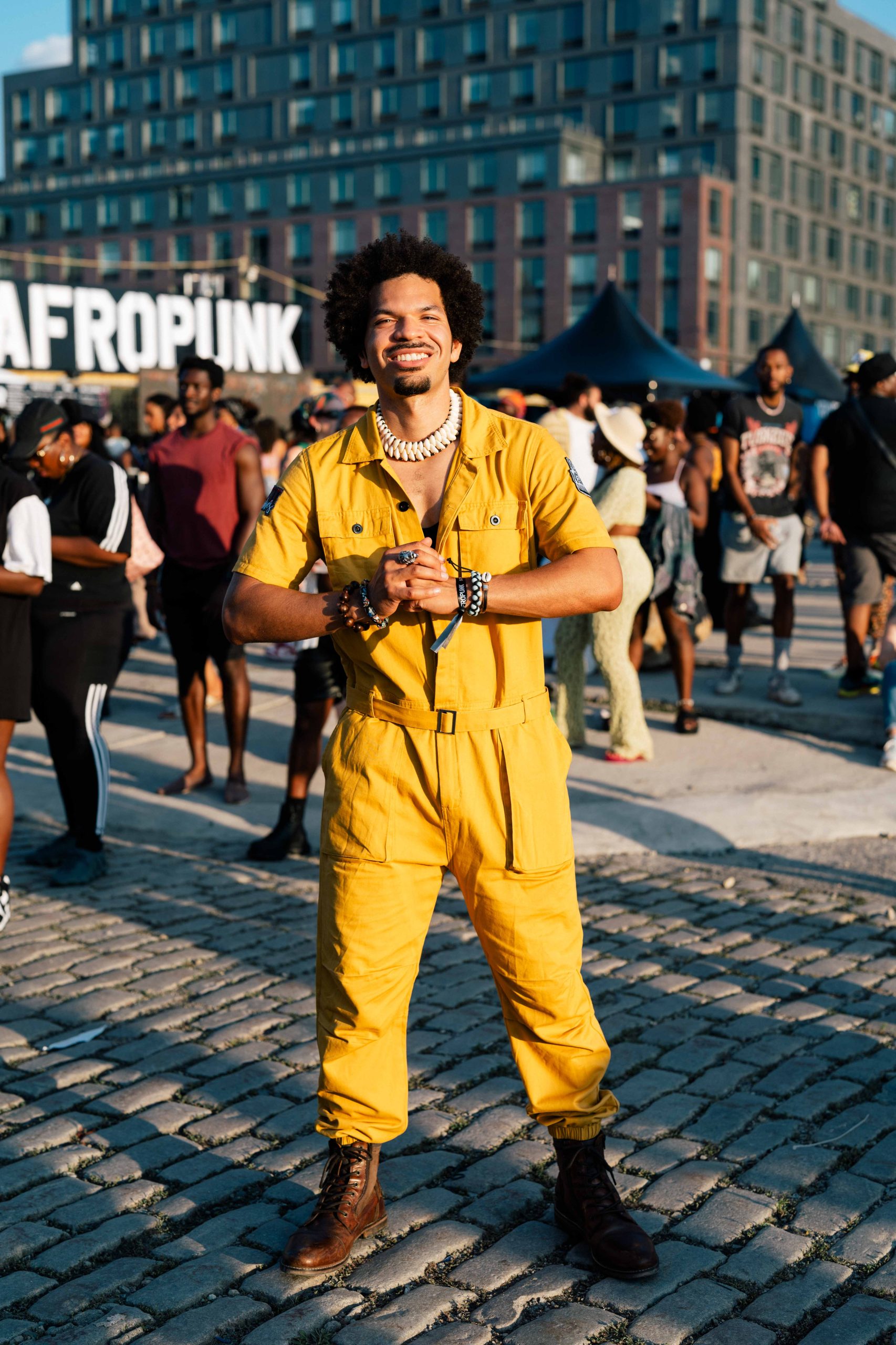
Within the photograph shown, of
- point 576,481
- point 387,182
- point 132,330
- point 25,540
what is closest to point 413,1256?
point 576,481

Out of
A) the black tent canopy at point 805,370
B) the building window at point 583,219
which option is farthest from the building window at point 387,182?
the black tent canopy at point 805,370

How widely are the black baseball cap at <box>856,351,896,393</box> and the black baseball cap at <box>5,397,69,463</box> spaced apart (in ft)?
16.3

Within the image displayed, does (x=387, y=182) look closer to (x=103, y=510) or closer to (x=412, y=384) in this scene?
(x=103, y=510)

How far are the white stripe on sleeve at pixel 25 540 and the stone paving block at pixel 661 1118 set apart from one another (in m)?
2.72

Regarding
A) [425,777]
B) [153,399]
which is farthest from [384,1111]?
[153,399]

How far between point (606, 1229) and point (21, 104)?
349 ft

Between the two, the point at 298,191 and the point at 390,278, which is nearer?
the point at 390,278

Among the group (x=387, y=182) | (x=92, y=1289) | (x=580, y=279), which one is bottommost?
(x=92, y=1289)

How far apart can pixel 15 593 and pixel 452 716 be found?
2.70 metres

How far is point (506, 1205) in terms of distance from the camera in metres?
3.21

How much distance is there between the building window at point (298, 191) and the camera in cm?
8194

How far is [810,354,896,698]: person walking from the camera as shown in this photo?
8.40 m

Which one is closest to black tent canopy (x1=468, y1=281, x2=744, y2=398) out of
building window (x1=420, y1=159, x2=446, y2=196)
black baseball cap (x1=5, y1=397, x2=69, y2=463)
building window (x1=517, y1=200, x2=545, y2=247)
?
black baseball cap (x1=5, y1=397, x2=69, y2=463)

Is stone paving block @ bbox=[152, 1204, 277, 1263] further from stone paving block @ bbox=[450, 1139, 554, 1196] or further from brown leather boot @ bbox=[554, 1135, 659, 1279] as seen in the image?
brown leather boot @ bbox=[554, 1135, 659, 1279]
